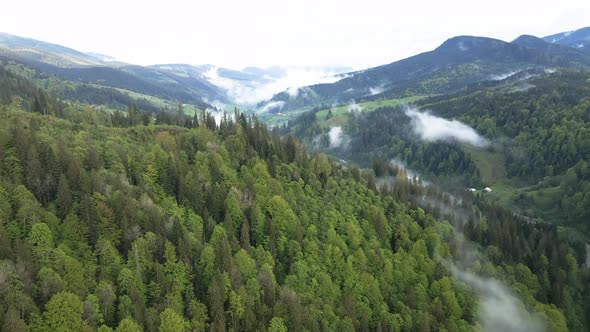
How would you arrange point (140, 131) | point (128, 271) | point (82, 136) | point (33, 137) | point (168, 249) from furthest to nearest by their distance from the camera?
point (140, 131), point (82, 136), point (33, 137), point (168, 249), point (128, 271)

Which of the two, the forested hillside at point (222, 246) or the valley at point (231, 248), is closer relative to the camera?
the forested hillside at point (222, 246)

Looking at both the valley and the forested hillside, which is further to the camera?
the valley

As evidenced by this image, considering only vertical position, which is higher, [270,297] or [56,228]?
[56,228]

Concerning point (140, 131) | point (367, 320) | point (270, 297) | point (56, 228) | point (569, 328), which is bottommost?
point (569, 328)

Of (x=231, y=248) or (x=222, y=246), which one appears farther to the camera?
(x=231, y=248)

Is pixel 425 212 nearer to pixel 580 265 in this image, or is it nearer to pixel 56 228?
pixel 580 265

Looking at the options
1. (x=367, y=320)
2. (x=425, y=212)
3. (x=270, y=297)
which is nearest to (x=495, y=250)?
(x=425, y=212)

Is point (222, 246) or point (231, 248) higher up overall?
point (222, 246)

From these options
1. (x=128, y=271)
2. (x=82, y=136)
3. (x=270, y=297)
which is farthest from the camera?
(x=82, y=136)
